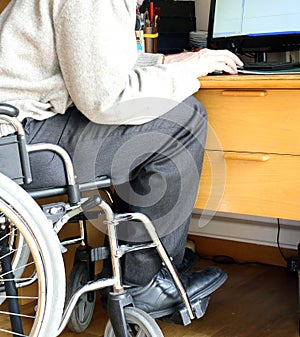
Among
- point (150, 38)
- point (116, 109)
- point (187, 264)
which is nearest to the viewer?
point (116, 109)

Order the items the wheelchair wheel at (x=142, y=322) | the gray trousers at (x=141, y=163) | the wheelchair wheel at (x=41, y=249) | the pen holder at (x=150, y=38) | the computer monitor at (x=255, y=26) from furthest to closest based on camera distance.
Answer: the pen holder at (x=150, y=38), the computer monitor at (x=255, y=26), the wheelchair wheel at (x=142, y=322), the gray trousers at (x=141, y=163), the wheelchair wheel at (x=41, y=249)

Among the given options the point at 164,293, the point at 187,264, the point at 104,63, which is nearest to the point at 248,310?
the point at 187,264

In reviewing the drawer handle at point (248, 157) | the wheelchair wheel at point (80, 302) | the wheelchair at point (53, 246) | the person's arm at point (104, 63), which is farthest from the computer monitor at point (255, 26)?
the wheelchair wheel at point (80, 302)

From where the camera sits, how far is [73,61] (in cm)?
123

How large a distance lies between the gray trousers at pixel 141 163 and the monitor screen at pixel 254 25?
1.34 feet

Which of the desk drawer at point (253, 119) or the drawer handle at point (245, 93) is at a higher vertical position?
the drawer handle at point (245, 93)

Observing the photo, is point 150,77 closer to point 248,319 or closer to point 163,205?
point 163,205

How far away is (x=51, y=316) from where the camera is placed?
121cm

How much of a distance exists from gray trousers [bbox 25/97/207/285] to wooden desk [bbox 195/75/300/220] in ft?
0.37

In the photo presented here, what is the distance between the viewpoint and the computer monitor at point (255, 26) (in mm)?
1719

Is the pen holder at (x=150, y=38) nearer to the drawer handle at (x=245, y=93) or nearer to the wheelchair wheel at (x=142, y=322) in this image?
the drawer handle at (x=245, y=93)

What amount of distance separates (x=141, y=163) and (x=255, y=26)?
63 centimetres

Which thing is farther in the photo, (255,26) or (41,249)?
(255,26)

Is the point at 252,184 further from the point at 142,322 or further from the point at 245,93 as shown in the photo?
the point at 142,322
